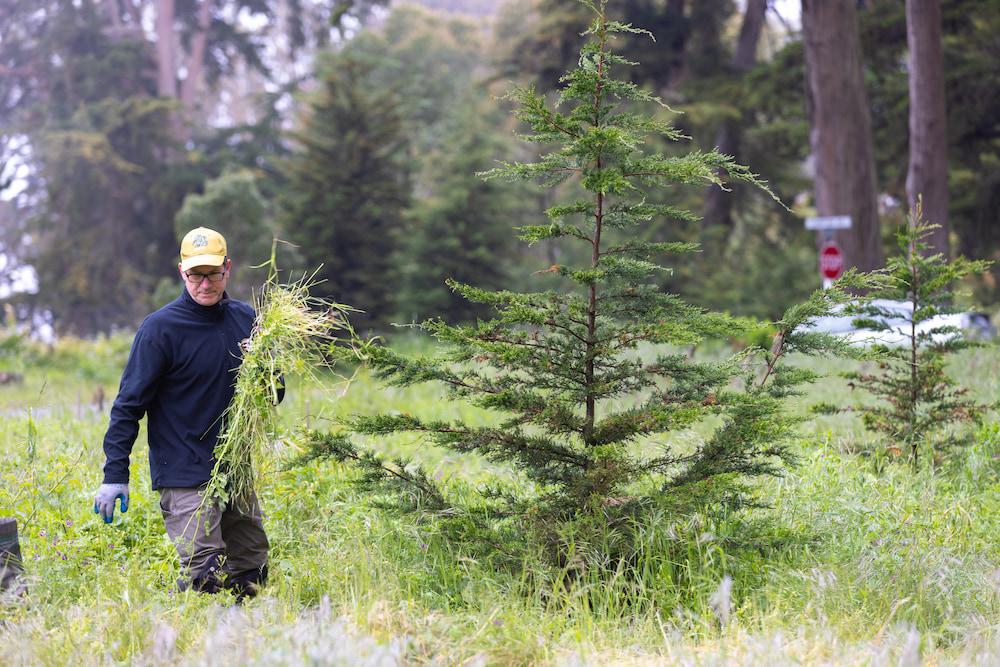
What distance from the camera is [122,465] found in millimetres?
4629

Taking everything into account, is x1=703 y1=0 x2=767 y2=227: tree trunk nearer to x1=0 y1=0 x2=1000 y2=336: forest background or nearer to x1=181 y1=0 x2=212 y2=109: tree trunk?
x1=0 y1=0 x2=1000 y2=336: forest background

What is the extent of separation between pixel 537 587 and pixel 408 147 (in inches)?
959

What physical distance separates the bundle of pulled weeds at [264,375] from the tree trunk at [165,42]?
32067 mm

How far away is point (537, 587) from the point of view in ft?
15.0

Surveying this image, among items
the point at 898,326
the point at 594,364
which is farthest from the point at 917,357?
the point at 594,364

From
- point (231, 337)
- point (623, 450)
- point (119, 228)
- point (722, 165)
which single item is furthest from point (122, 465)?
point (119, 228)

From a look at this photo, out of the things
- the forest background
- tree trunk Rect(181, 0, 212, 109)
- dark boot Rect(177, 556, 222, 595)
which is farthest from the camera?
tree trunk Rect(181, 0, 212, 109)

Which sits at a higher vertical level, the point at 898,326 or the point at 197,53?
the point at 197,53

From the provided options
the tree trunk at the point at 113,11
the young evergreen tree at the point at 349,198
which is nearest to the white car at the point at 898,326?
the young evergreen tree at the point at 349,198

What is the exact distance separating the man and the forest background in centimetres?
452

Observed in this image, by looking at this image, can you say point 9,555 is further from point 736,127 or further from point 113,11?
point 113,11

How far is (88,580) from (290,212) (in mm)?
16128

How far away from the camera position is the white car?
6.91 metres

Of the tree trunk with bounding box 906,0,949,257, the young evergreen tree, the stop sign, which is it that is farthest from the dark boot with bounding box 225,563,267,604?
→ the young evergreen tree
